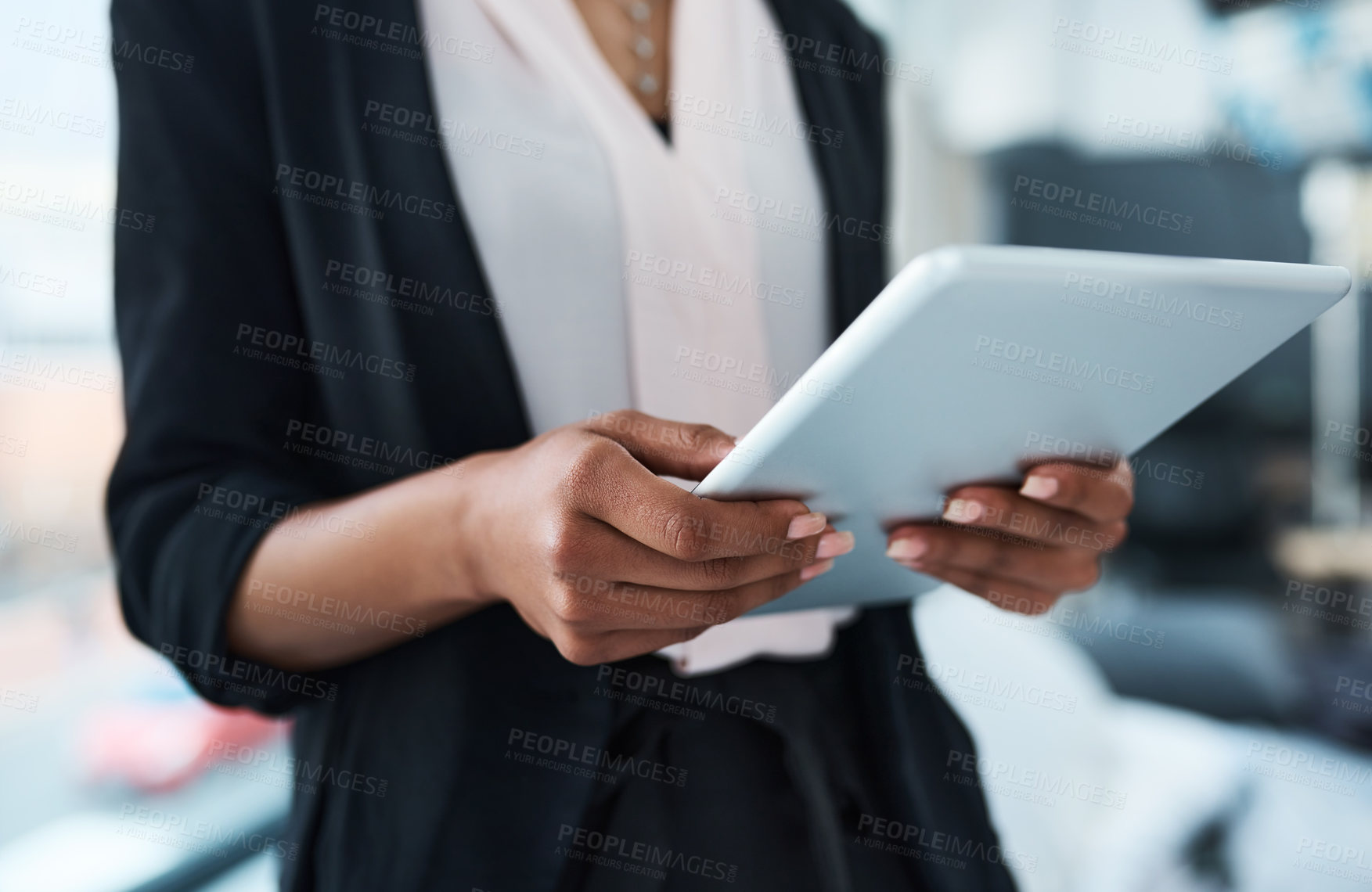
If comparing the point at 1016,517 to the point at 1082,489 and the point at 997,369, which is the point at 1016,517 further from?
the point at 997,369

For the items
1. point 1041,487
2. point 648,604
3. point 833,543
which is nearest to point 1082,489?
point 1041,487

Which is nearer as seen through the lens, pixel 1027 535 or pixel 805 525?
pixel 805 525

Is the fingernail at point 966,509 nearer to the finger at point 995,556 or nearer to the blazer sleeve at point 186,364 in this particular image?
the finger at point 995,556

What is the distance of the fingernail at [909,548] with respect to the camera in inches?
20.8

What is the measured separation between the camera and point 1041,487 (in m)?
0.52

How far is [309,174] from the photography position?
0.60m

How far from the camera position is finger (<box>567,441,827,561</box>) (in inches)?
15.5

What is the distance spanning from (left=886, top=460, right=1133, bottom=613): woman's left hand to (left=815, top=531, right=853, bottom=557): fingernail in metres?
0.08

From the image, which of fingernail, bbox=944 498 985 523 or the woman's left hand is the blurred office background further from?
fingernail, bbox=944 498 985 523

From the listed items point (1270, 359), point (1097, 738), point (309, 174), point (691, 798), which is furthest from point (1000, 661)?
point (309, 174)

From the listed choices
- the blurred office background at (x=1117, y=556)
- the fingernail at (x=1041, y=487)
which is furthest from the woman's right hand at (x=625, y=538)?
the blurred office background at (x=1117, y=556)

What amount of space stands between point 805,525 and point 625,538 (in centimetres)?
9

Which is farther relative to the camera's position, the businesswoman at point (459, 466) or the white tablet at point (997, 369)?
the businesswoman at point (459, 466)

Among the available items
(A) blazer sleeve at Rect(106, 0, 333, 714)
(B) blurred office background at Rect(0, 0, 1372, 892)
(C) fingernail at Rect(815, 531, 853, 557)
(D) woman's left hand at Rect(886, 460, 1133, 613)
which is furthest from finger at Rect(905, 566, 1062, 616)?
(A) blazer sleeve at Rect(106, 0, 333, 714)
